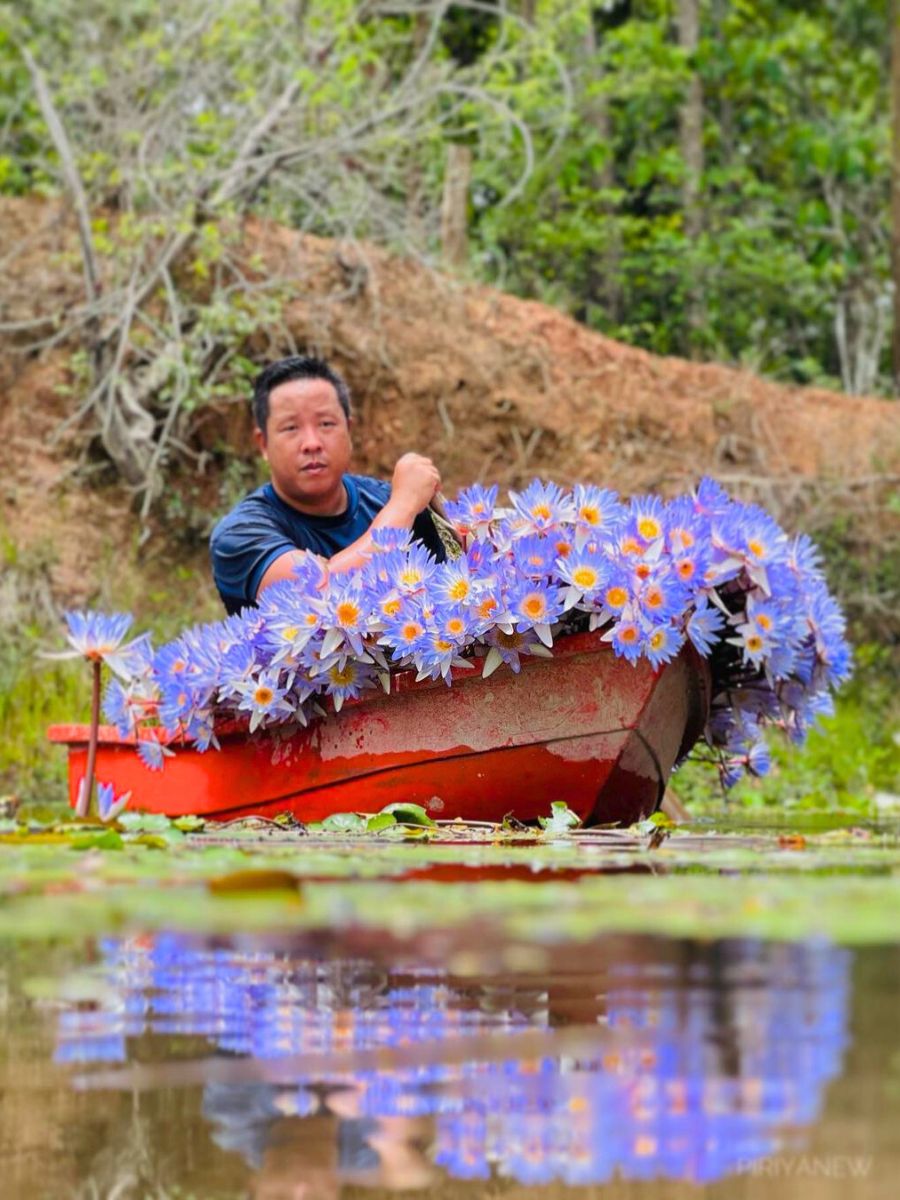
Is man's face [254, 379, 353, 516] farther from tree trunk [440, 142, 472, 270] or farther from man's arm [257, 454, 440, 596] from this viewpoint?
tree trunk [440, 142, 472, 270]

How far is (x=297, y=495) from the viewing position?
634 cm

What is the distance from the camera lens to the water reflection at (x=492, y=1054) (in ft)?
5.41

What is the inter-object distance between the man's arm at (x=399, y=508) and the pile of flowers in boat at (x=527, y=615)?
11cm

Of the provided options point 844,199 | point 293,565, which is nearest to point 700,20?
point 844,199

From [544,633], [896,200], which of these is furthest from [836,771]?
[896,200]

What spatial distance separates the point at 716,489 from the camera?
5.30 m

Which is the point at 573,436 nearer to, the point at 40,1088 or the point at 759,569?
the point at 759,569

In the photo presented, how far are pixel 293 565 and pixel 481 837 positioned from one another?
1257 mm

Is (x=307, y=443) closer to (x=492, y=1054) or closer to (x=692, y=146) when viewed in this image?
(x=492, y=1054)

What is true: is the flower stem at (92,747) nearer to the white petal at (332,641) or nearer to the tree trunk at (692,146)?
the white petal at (332,641)

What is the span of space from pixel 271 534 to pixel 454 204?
923cm

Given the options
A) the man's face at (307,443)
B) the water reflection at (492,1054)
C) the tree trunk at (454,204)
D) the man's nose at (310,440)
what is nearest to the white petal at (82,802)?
the man's face at (307,443)

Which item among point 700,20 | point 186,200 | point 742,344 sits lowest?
point 186,200

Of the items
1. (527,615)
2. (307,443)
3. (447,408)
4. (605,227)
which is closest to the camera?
(527,615)
